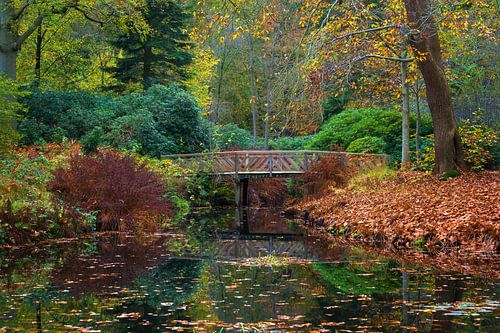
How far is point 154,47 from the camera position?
3038cm

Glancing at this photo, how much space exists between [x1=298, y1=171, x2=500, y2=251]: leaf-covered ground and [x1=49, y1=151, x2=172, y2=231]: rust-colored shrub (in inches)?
168

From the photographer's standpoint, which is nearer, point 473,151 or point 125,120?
point 473,151

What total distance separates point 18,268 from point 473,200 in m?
8.38

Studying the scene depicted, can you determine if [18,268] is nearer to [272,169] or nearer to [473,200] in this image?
[473,200]

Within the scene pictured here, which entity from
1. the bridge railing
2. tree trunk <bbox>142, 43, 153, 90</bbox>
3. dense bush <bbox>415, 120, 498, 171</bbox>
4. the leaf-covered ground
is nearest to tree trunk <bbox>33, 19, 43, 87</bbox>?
tree trunk <bbox>142, 43, 153, 90</bbox>

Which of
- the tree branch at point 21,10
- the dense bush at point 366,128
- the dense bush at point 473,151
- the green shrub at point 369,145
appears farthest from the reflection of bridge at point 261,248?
the tree branch at point 21,10

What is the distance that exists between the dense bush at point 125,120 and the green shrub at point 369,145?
5.88 metres

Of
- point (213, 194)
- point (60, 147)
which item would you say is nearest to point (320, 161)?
point (213, 194)

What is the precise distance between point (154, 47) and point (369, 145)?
406 inches

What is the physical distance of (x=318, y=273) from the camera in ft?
31.3

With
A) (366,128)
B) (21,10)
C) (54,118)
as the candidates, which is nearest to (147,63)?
(54,118)

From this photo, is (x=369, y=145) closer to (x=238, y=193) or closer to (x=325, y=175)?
(x=238, y=193)

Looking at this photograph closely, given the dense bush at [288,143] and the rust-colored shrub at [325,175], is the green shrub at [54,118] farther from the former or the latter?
the dense bush at [288,143]

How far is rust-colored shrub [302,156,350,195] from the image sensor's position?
70.9ft
